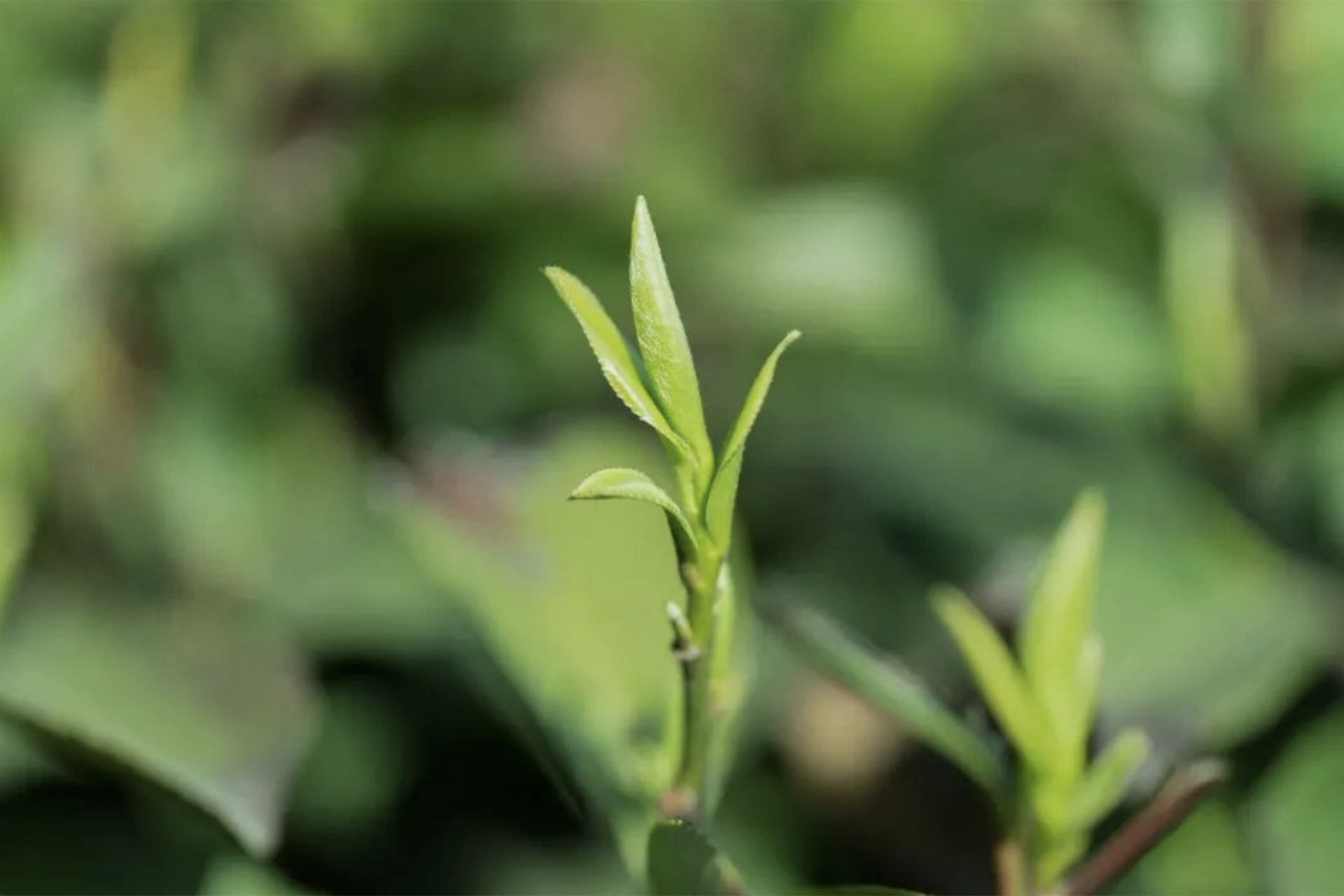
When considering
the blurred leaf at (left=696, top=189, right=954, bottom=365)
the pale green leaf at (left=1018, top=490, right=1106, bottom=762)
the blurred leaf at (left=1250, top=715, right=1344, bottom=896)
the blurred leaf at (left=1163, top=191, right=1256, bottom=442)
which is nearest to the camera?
the pale green leaf at (left=1018, top=490, right=1106, bottom=762)

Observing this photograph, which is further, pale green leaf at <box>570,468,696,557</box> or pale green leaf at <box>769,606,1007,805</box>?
pale green leaf at <box>769,606,1007,805</box>

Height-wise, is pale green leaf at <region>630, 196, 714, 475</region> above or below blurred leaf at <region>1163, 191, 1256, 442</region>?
above

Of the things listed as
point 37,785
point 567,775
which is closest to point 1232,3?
point 567,775

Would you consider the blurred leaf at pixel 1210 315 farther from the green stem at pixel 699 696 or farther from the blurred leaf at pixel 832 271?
the green stem at pixel 699 696

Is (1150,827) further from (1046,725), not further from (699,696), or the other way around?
(699,696)

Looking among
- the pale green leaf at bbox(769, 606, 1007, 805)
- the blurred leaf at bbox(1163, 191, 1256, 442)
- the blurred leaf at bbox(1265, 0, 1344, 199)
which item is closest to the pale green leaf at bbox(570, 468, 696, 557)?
the pale green leaf at bbox(769, 606, 1007, 805)

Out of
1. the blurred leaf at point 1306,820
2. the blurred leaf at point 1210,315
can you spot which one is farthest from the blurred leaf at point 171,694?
the blurred leaf at point 1210,315

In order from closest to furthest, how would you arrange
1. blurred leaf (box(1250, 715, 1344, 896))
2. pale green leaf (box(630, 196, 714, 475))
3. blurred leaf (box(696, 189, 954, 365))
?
1. pale green leaf (box(630, 196, 714, 475))
2. blurred leaf (box(1250, 715, 1344, 896))
3. blurred leaf (box(696, 189, 954, 365))

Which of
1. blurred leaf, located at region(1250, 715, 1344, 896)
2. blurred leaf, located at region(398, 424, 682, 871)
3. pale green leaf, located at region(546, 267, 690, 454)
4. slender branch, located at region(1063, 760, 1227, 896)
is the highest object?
pale green leaf, located at region(546, 267, 690, 454)

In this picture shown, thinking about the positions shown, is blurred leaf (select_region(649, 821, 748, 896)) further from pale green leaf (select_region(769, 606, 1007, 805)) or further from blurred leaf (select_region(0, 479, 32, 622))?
blurred leaf (select_region(0, 479, 32, 622))
